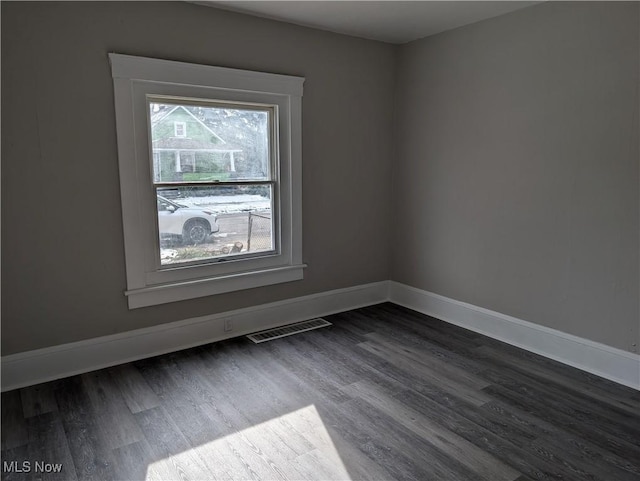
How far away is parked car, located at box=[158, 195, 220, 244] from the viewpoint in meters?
3.23

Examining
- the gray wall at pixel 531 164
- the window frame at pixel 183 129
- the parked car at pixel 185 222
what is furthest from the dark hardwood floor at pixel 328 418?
the window frame at pixel 183 129

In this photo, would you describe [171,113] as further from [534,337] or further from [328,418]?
[534,337]

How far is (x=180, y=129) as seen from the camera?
127 inches

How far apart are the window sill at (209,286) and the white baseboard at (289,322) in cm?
19

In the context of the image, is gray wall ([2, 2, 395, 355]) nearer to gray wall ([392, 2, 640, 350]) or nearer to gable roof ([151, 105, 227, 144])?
gable roof ([151, 105, 227, 144])

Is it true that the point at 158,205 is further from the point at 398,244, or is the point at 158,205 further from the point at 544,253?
the point at 544,253

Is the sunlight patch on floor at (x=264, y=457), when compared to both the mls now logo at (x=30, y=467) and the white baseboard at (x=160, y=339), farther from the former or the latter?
the white baseboard at (x=160, y=339)

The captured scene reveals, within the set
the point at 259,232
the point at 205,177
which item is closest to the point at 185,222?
the point at 205,177

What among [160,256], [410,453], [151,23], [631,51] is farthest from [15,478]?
[631,51]

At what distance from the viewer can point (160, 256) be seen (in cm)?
325

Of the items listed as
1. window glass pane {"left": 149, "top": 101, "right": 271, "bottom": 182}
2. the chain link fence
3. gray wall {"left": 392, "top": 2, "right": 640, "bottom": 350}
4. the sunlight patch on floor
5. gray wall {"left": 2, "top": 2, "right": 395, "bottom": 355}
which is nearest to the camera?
the sunlight patch on floor

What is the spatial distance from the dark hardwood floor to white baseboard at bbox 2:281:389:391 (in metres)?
0.09

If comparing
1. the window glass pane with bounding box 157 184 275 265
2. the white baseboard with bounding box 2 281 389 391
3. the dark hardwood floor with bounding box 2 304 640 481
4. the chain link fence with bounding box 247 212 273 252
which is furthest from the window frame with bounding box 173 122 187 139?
the dark hardwood floor with bounding box 2 304 640 481

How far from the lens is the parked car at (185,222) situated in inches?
127
